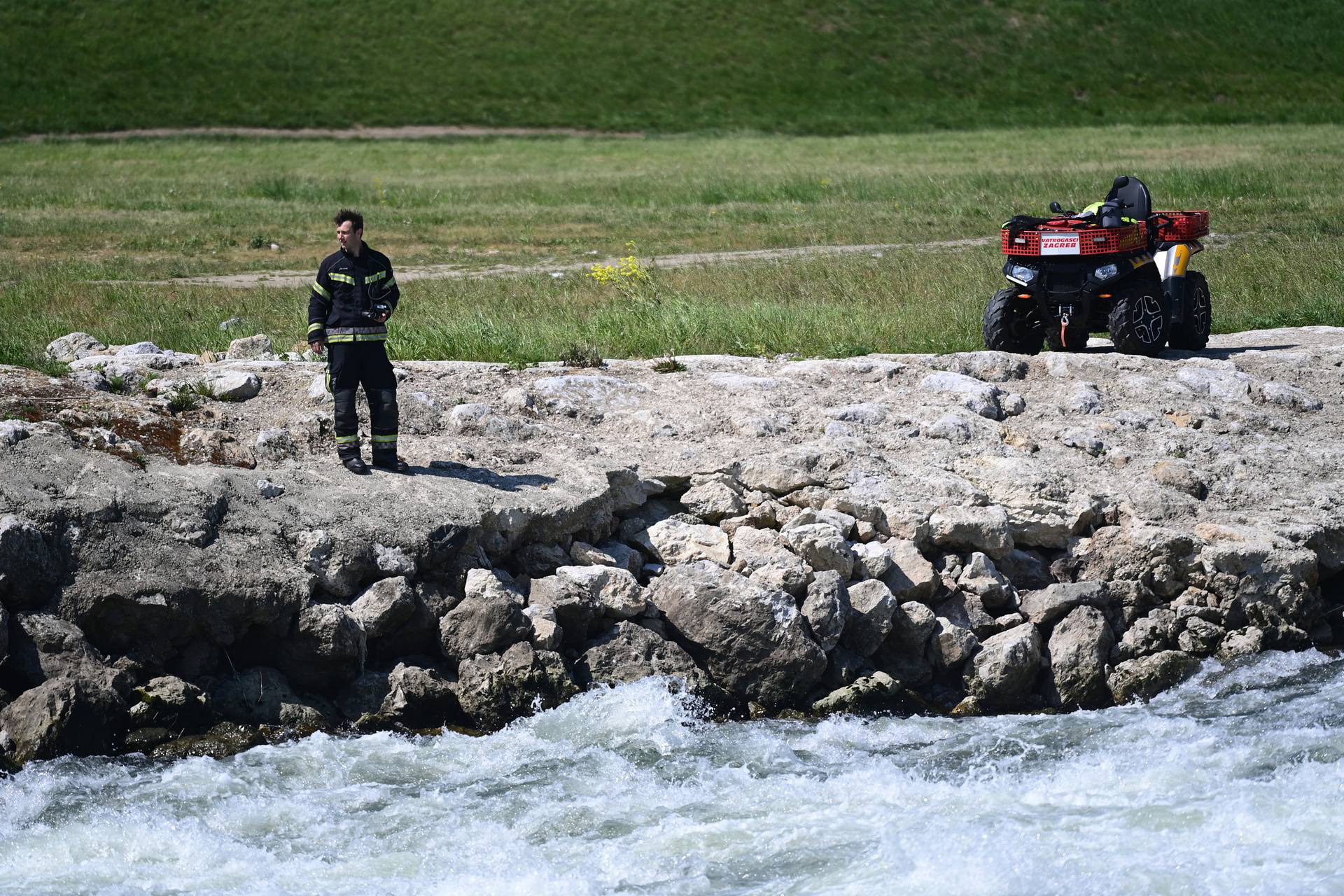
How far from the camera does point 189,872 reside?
5.91m

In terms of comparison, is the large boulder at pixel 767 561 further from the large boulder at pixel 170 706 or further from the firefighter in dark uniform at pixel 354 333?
the large boulder at pixel 170 706

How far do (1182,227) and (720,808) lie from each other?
326 inches

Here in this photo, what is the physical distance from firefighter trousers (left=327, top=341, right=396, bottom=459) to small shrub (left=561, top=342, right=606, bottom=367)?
2.85m

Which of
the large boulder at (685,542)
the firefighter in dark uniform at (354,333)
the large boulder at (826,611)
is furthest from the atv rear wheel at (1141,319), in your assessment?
the firefighter in dark uniform at (354,333)

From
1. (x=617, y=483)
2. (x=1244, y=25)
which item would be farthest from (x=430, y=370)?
(x=1244, y=25)

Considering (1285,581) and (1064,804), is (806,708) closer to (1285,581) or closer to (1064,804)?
(1064,804)

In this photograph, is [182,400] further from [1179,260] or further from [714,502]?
[1179,260]

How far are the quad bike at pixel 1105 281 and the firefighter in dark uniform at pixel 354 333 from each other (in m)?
5.76

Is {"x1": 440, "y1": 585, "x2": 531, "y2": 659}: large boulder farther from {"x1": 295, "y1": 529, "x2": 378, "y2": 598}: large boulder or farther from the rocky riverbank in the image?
{"x1": 295, "y1": 529, "x2": 378, "y2": 598}: large boulder

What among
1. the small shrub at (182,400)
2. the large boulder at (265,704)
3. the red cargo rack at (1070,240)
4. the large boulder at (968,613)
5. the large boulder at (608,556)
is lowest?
the large boulder at (265,704)

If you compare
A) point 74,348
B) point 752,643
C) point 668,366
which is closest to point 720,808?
point 752,643

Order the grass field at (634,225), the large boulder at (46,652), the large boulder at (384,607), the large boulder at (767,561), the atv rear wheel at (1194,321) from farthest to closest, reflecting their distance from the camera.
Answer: the grass field at (634,225) → the atv rear wheel at (1194,321) → the large boulder at (767,561) → the large boulder at (384,607) → the large boulder at (46,652)

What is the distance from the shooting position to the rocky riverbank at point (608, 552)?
7457mm

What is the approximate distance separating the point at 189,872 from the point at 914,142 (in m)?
39.9
